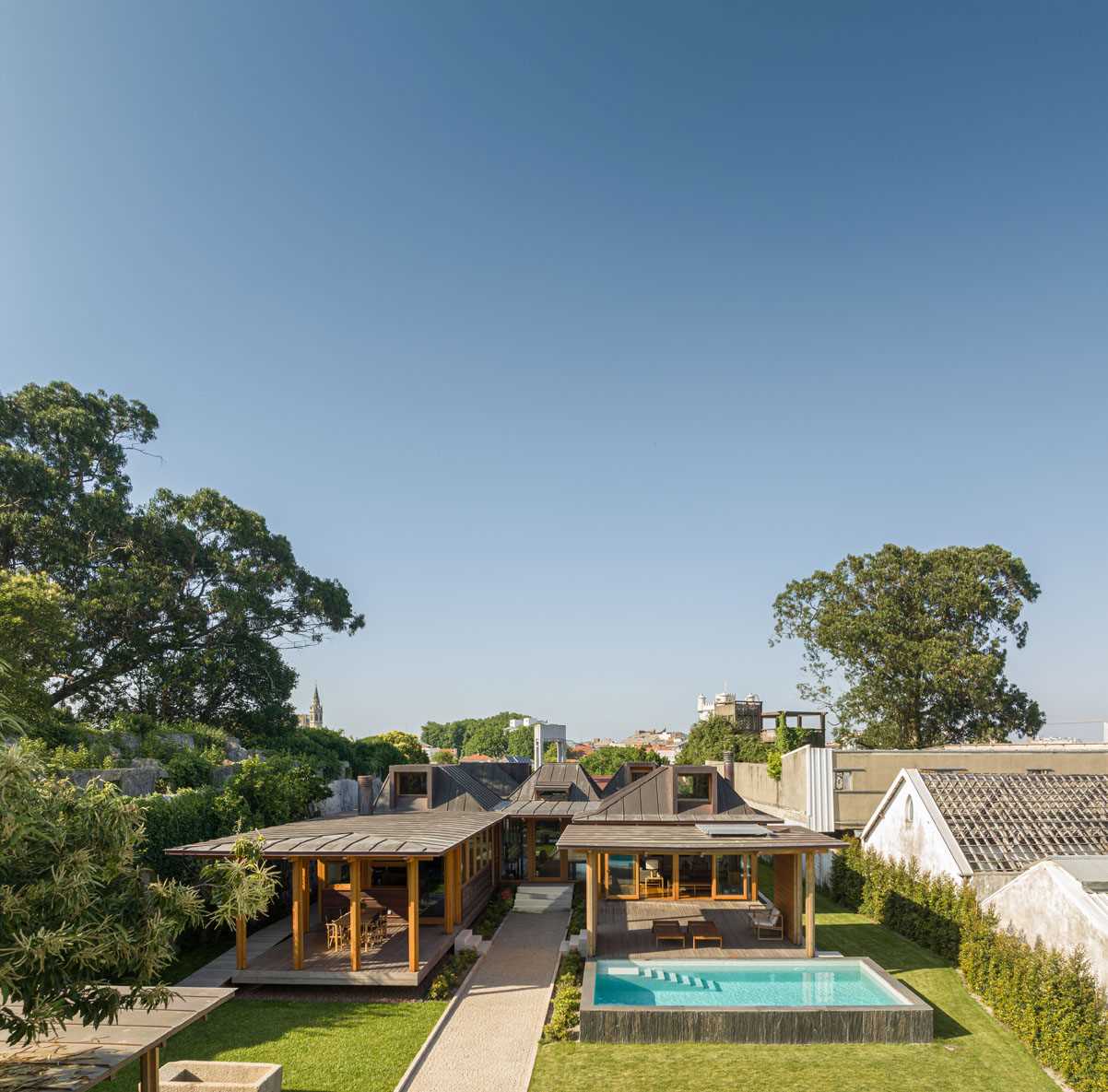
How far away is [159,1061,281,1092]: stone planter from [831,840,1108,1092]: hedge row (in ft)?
39.7

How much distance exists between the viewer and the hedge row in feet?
39.4

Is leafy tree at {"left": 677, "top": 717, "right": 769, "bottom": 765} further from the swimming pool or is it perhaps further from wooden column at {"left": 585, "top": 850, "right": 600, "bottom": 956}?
wooden column at {"left": 585, "top": 850, "right": 600, "bottom": 956}

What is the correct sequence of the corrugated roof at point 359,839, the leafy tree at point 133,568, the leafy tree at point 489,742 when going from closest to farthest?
the corrugated roof at point 359,839 < the leafy tree at point 133,568 < the leafy tree at point 489,742

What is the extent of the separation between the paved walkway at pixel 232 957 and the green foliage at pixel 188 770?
5.67 metres

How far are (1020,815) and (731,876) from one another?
27.0ft

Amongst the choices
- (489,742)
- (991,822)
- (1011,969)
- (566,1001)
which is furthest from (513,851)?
(489,742)

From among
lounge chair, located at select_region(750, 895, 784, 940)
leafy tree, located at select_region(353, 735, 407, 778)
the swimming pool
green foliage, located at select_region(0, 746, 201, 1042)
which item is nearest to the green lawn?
the swimming pool

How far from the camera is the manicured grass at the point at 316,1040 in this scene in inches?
487

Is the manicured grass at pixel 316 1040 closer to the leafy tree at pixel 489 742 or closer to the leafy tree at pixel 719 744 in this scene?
the leafy tree at pixel 719 744

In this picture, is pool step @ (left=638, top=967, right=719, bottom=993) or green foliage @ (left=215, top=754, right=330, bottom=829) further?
green foliage @ (left=215, top=754, right=330, bottom=829)

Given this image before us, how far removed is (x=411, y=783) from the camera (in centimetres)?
2697

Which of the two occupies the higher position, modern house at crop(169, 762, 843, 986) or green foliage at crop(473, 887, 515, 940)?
Answer: modern house at crop(169, 762, 843, 986)

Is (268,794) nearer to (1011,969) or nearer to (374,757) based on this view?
(1011,969)

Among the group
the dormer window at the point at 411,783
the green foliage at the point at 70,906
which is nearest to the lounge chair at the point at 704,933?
the dormer window at the point at 411,783
